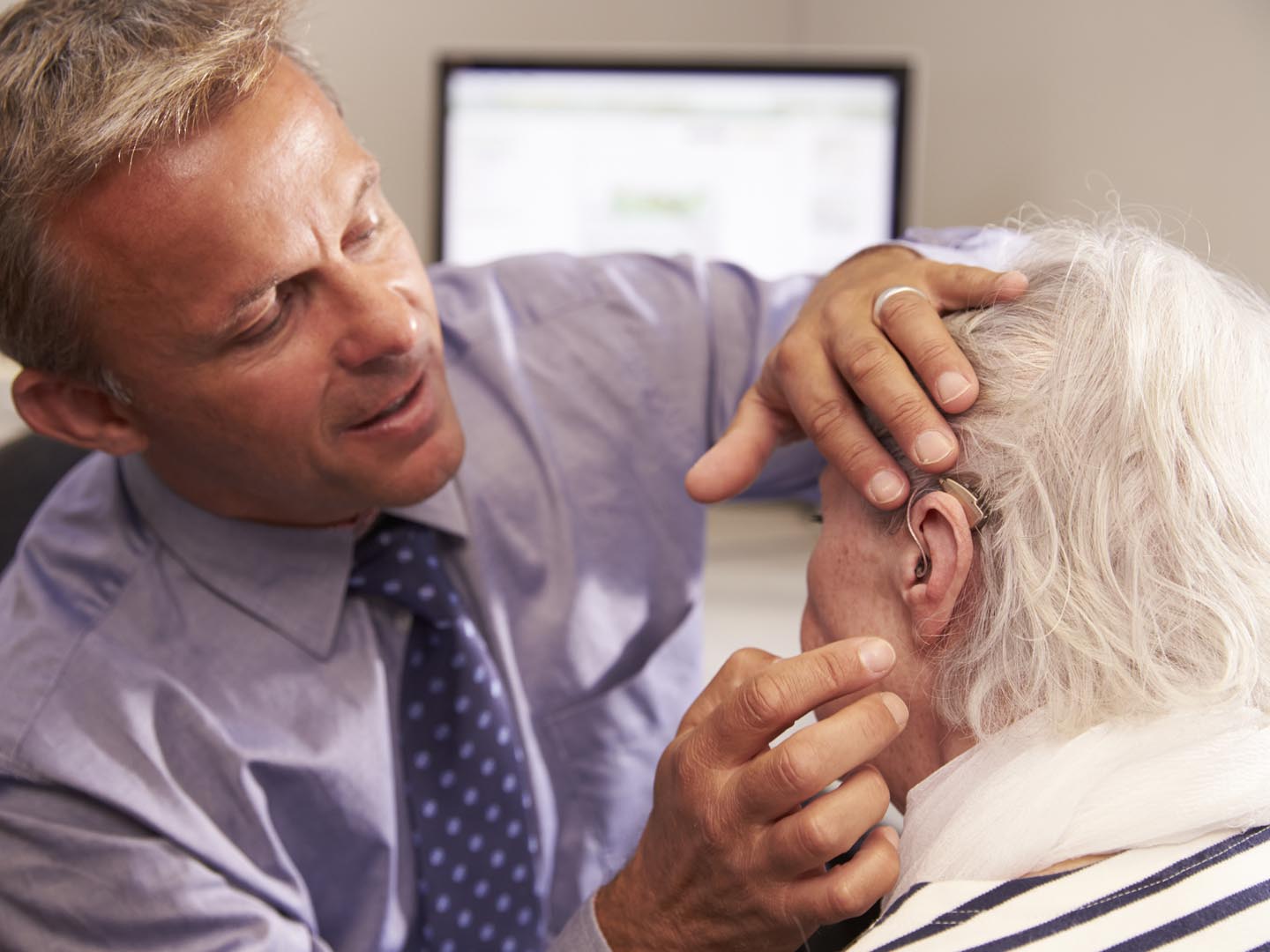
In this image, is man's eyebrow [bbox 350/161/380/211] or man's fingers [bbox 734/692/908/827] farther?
man's eyebrow [bbox 350/161/380/211]

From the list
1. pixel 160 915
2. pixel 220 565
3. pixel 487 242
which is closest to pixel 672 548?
pixel 220 565

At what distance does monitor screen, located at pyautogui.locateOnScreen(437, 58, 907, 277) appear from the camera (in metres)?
1.89

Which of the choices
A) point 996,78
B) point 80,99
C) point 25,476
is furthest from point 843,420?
point 996,78

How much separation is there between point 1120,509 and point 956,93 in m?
1.41

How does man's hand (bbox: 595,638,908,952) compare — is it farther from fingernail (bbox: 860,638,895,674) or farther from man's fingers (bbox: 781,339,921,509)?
man's fingers (bbox: 781,339,921,509)

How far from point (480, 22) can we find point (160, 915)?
5.51 feet

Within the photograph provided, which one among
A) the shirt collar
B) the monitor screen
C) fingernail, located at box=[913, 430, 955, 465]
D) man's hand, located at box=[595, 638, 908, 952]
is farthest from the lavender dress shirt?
the monitor screen

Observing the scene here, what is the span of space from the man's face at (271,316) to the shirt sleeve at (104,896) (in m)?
0.30

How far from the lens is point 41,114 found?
84cm

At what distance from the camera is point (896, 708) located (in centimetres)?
70

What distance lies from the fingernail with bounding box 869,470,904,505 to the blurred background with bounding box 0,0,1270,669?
0.55 meters

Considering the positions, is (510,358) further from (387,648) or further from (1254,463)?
(1254,463)

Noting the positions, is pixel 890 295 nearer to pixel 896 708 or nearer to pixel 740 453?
pixel 740 453

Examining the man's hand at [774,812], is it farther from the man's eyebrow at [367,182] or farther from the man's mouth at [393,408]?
the man's eyebrow at [367,182]
